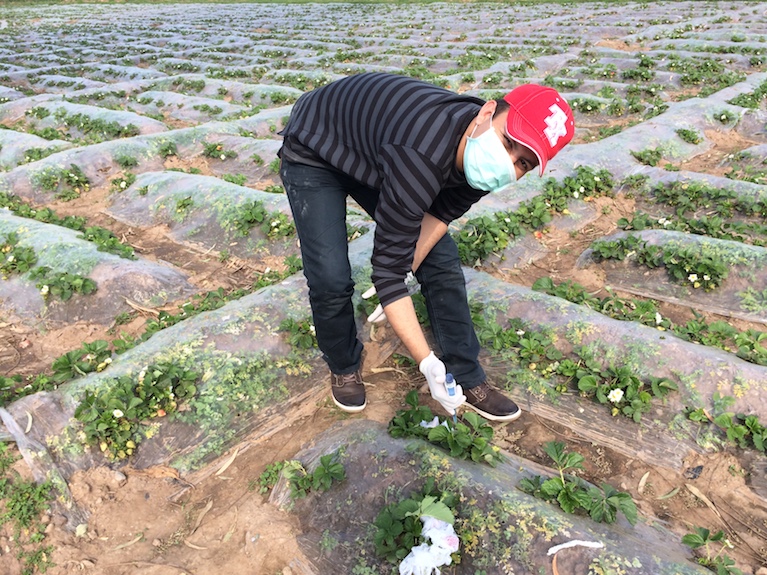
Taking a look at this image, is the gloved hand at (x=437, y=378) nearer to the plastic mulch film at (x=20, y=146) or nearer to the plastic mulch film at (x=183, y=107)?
the plastic mulch film at (x=20, y=146)

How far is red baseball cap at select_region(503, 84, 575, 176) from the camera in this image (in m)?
2.26

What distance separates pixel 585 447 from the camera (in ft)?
11.6

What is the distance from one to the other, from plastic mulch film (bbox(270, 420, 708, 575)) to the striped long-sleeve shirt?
1097mm

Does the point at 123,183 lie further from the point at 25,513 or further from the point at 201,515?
the point at 201,515

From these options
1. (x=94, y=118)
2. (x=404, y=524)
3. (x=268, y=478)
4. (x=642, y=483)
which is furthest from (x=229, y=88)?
(x=642, y=483)

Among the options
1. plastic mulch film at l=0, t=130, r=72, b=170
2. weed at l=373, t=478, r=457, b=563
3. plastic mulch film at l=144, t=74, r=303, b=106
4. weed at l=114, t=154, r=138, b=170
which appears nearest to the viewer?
weed at l=373, t=478, r=457, b=563

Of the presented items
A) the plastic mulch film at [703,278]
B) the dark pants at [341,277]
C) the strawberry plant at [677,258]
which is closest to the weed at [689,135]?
the plastic mulch film at [703,278]

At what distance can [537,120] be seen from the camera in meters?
2.25

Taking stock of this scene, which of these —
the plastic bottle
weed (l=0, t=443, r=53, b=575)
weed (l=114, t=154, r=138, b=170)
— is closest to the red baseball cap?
the plastic bottle

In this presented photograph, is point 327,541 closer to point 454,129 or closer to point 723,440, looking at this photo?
point 454,129

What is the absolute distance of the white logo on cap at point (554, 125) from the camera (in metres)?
2.27

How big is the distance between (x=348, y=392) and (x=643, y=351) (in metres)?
2.21

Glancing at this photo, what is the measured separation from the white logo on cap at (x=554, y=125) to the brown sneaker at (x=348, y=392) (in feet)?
6.98

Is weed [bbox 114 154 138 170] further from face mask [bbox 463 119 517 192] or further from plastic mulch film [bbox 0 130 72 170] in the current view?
face mask [bbox 463 119 517 192]
